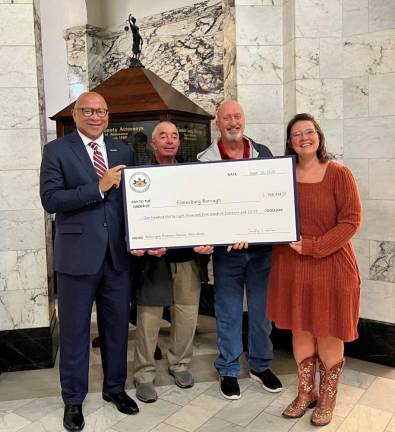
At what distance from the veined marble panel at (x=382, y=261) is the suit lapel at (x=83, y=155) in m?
1.97

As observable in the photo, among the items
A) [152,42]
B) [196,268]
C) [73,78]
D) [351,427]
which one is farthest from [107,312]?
[73,78]

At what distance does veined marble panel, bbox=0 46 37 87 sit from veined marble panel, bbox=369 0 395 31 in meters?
2.23

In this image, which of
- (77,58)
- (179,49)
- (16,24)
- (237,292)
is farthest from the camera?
(77,58)

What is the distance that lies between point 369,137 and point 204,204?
4.63 feet

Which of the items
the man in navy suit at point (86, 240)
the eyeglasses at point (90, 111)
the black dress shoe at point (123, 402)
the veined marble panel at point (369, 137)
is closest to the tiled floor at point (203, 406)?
the black dress shoe at point (123, 402)

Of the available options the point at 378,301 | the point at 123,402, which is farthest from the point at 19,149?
the point at 378,301

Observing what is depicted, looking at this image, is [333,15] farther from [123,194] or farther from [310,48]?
[123,194]

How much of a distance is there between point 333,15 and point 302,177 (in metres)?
1.46

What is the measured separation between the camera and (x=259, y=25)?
11.0 ft

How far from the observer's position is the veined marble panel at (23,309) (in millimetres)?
3270

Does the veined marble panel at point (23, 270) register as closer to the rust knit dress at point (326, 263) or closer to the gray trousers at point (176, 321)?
the gray trousers at point (176, 321)

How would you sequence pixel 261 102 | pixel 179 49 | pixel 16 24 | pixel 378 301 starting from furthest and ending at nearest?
pixel 179 49, pixel 261 102, pixel 378 301, pixel 16 24

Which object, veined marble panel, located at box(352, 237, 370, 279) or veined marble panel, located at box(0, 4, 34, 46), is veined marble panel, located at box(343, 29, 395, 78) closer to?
veined marble panel, located at box(352, 237, 370, 279)

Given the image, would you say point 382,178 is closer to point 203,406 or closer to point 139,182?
point 139,182
